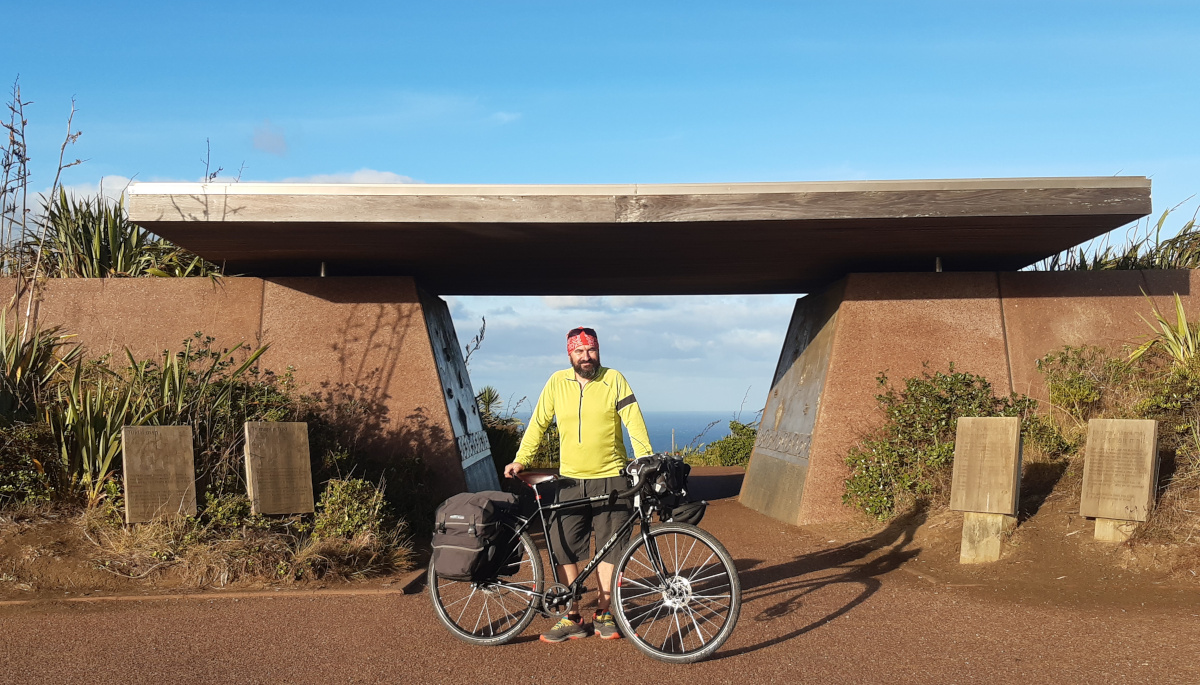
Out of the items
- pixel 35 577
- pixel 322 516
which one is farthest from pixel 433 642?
pixel 35 577

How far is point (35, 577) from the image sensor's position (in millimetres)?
6691

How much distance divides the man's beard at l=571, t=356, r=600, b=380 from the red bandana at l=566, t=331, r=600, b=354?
8 centimetres

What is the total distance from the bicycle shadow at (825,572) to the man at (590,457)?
880 millimetres

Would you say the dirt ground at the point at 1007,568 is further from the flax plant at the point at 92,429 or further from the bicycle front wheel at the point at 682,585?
the bicycle front wheel at the point at 682,585

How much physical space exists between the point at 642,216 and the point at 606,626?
388cm

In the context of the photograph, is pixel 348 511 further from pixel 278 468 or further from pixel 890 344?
pixel 890 344

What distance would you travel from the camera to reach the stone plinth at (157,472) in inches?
276

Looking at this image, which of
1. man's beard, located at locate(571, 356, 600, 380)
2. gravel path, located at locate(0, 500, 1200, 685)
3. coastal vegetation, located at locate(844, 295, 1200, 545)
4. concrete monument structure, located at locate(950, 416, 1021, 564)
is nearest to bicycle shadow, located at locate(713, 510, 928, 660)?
gravel path, located at locate(0, 500, 1200, 685)

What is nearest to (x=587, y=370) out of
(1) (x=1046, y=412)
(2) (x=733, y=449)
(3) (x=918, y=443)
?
(3) (x=918, y=443)

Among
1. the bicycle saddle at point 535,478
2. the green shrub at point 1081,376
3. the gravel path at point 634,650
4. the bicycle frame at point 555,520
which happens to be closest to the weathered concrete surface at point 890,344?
the green shrub at point 1081,376

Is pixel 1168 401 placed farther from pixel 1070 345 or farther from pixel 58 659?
pixel 58 659

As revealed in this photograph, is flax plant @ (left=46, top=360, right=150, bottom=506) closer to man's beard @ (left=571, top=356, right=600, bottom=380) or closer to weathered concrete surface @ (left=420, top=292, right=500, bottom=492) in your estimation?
weathered concrete surface @ (left=420, top=292, right=500, bottom=492)

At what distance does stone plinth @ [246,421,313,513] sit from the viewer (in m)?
7.31

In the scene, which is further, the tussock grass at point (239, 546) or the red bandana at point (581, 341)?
the tussock grass at point (239, 546)
